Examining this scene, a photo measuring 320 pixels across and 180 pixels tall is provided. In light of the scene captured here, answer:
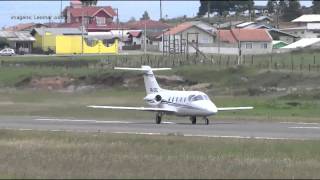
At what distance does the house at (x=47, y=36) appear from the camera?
14355 cm

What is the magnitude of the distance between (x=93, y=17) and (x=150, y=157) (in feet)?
556

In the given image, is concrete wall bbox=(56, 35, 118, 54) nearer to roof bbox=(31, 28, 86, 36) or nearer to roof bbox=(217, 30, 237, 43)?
roof bbox=(217, 30, 237, 43)

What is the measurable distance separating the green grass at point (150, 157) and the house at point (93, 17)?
155627 mm

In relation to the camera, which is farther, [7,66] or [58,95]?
[7,66]

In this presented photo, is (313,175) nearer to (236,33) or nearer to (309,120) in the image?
(309,120)

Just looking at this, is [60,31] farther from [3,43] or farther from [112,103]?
[112,103]

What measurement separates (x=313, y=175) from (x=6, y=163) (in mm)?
7298

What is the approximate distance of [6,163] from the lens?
19.0 metres

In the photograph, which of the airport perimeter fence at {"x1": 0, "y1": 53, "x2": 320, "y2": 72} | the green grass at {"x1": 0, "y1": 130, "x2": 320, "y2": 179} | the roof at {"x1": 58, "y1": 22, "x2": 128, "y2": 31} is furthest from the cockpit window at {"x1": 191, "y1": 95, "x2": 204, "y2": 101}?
the roof at {"x1": 58, "y1": 22, "x2": 128, "y2": 31}

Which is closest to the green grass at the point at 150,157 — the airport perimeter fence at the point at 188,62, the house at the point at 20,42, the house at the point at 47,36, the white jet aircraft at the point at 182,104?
the white jet aircraft at the point at 182,104

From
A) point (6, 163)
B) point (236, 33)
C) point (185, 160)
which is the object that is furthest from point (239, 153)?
point (236, 33)

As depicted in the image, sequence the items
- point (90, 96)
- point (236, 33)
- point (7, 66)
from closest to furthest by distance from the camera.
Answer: point (90, 96) < point (7, 66) < point (236, 33)

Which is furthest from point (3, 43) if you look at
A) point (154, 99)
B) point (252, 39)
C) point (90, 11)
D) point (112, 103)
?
point (154, 99)

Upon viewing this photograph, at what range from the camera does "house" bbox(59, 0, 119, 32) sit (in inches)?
7288
